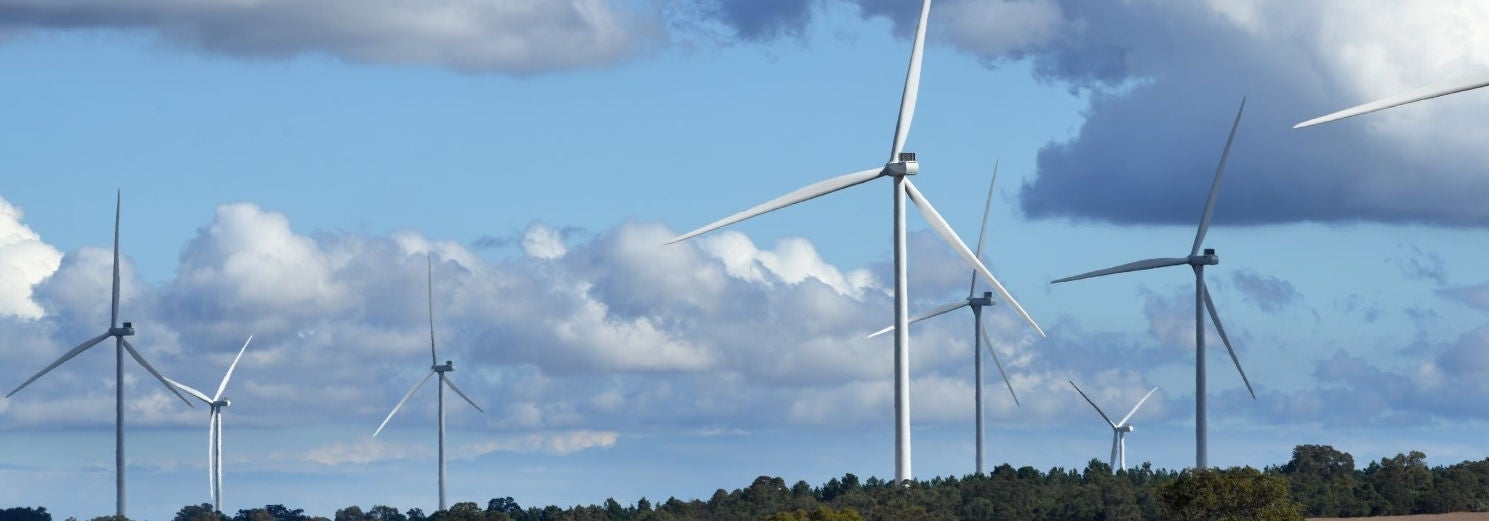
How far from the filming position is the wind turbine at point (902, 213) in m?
121

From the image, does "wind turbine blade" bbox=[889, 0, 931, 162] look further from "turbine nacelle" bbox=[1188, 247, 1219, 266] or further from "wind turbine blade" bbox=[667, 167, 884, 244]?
"turbine nacelle" bbox=[1188, 247, 1219, 266]

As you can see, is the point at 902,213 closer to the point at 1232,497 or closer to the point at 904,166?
the point at 904,166

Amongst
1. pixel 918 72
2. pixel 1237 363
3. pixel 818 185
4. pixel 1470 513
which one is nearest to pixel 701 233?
pixel 818 185

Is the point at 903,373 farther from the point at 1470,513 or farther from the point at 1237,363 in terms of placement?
the point at 1470,513

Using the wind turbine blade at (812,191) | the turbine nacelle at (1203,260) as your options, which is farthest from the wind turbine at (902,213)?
the turbine nacelle at (1203,260)

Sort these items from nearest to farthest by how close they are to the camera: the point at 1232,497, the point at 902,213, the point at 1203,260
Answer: the point at 902,213, the point at 1232,497, the point at 1203,260

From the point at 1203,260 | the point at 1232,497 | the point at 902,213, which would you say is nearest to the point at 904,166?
the point at 902,213

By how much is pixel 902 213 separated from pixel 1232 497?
35.8 meters

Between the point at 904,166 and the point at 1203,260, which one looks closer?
the point at 904,166

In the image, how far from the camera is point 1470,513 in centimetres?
19612

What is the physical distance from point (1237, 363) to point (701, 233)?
62.9 m

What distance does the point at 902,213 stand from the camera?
124938 millimetres

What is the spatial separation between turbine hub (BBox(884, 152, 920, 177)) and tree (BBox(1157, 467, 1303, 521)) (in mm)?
34267

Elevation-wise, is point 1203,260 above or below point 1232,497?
above
